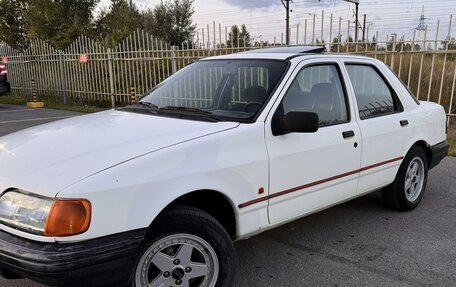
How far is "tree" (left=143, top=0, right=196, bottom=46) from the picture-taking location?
113 feet

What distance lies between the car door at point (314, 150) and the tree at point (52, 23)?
72.5 ft

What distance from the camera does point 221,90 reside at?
3.46m

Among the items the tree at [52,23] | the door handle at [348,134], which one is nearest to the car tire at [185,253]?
the door handle at [348,134]

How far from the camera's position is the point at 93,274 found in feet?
6.99

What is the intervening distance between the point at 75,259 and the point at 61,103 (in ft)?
50.3

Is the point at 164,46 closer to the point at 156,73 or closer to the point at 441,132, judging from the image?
the point at 156,73

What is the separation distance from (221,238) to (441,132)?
350 cm

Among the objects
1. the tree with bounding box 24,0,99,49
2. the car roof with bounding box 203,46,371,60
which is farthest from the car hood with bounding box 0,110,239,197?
the tree with bounding box 24,0,99,49

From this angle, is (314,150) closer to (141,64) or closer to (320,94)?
(320,94)

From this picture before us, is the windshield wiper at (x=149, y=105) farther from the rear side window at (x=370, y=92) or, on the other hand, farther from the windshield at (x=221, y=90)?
the rear side window at (x=370, y=92)

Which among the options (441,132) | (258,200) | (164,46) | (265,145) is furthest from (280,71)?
Result: (164,46)

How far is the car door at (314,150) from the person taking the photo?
305cm

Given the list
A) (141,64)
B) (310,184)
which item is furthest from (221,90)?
(141,64)

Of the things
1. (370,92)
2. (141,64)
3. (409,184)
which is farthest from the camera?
(141,64)
